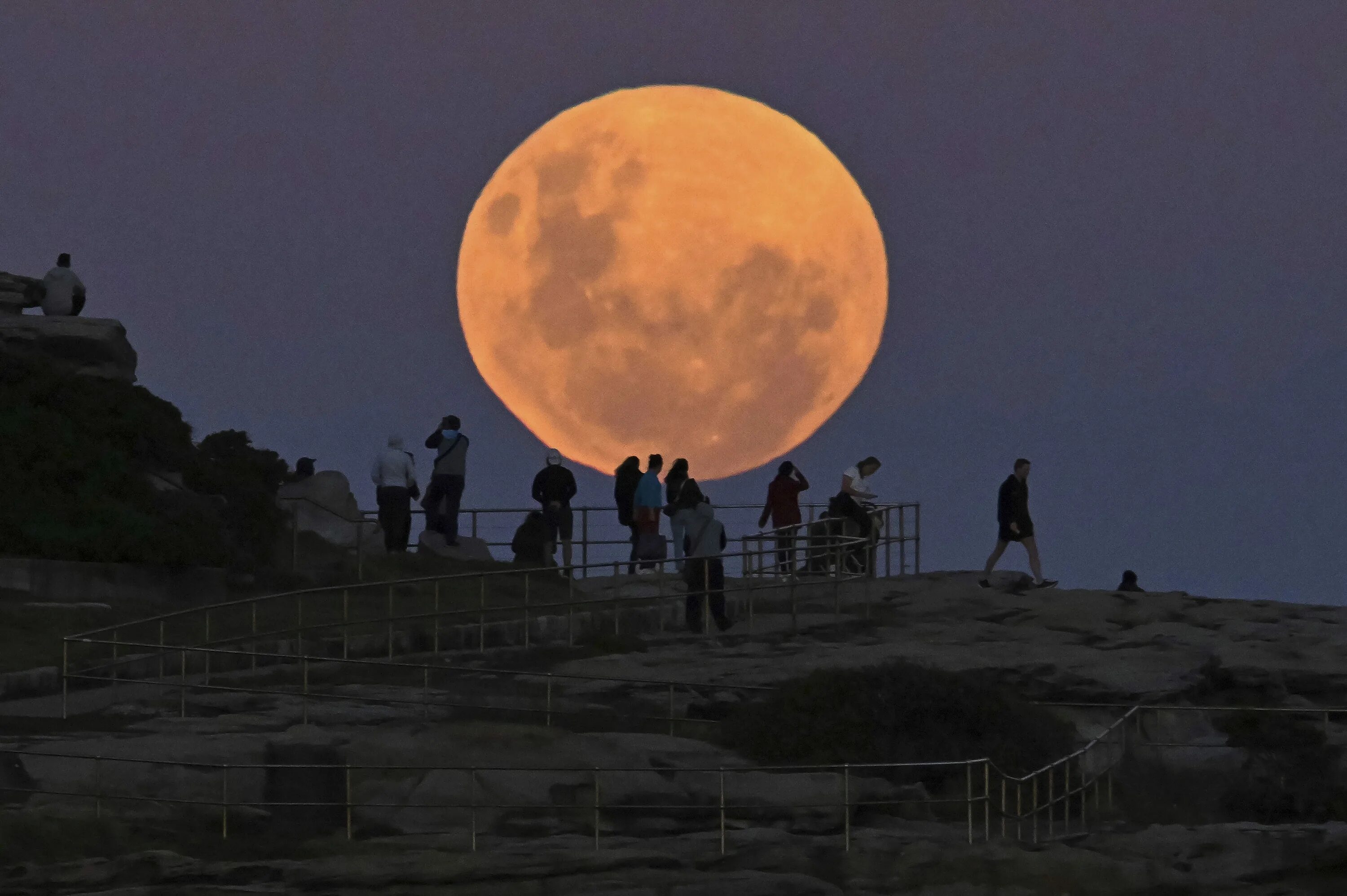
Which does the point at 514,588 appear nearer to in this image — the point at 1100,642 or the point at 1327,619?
the point at 1100,642

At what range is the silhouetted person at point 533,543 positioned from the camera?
29.2 metres

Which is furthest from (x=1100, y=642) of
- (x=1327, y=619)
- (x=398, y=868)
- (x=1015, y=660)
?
(x=398, y=868)

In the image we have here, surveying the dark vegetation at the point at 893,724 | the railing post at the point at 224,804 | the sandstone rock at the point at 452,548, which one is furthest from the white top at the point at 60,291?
the railing post at the point at 224,804

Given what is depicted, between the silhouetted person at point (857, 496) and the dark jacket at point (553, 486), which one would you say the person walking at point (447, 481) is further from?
the silhouetted person at point (857, 496)

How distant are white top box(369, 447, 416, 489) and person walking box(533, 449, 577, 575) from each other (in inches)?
76.0

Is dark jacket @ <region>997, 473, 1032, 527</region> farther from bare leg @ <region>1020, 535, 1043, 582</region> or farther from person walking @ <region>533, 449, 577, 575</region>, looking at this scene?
person walking @ <region>533, 449, 577, 575</region>

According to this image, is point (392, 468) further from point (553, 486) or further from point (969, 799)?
point (969, 799)

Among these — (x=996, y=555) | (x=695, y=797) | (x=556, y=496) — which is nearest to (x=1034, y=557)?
(x=996, y=555)

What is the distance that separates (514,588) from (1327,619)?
1045 cm

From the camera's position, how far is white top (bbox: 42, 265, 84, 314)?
1207 inches

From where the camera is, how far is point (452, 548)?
2989cm

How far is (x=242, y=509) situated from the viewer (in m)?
26.8

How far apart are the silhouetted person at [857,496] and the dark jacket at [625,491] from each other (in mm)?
2786

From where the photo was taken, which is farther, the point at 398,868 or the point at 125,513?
the point at 125,513
